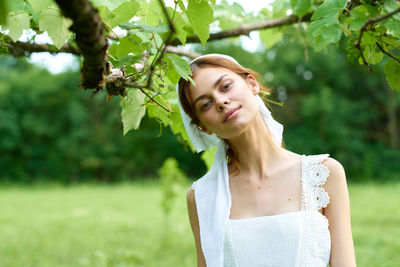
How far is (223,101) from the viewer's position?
4.54ft

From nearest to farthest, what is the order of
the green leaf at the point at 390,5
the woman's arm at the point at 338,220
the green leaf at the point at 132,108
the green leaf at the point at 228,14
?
the green leaf at the point at 390,5
the green leaf at the point at 132,108
the woman's arm at the point at 338,220
the green leaf at the point at 228,14

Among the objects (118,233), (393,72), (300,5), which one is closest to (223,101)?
(393,72)

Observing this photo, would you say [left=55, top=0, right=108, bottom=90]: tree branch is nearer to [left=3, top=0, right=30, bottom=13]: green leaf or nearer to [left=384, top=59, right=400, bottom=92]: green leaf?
[left=3, top=0, right=30, bottom=13]: green leaf

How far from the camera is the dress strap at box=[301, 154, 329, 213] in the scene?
140 cm

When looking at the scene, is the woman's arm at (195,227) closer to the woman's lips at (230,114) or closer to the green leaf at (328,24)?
the woman's lips at (230,114)

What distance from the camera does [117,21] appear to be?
1.00m

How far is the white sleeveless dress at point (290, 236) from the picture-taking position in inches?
54.1

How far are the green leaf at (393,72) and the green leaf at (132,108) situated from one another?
0.68m

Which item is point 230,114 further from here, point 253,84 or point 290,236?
point 290,236

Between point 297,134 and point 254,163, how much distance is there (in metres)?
18.7

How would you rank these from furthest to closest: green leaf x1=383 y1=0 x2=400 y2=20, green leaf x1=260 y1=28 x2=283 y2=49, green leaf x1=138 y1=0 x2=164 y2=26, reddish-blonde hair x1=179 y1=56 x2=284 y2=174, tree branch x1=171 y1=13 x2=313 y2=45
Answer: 1. green leaf x1=260 y1=28 x2=283 y2=49
2. tree branch x1=171 y1=13 x2=313 y2=45
3. reddish-blonde hair x1=179 y1=56 x2=284 y2=174
4. green leaf x1=138 y1=0 x2=164 y2=26
5. green leaf x1=383 y1=0 x2=400 y2=20

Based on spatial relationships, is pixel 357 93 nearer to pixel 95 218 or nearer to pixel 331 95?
pixel 331 95

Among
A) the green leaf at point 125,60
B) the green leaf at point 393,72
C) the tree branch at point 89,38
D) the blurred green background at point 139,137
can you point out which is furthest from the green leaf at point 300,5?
the blurred green background at point 139,137

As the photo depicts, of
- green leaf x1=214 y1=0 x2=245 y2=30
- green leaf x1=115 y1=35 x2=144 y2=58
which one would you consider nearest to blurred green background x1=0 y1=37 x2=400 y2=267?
green leaf x1=214 y1=0 x2=245 y2=30
